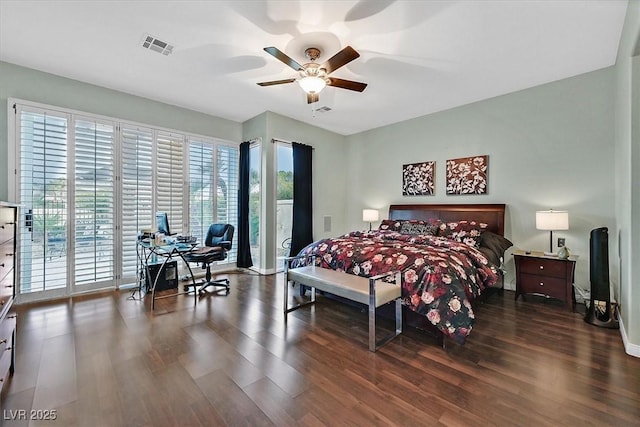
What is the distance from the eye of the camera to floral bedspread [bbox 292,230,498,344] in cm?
233

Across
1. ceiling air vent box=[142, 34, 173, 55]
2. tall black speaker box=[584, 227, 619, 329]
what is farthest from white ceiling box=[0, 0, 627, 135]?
tall black speaker box=[584, 227, 619, 329]

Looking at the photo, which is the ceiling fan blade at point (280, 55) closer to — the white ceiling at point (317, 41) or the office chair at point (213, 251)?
the white ceiling at point (317, 41)

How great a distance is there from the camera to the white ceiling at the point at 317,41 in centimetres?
235

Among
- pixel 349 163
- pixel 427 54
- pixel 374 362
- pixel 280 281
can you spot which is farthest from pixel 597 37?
pixel 280 281

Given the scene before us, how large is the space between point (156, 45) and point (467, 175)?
14.6 feet

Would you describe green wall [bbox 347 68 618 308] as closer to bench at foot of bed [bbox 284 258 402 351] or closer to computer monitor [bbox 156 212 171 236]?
bench at foot of bed [bbox 284 258 402 351]

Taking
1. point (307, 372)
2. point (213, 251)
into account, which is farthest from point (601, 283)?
point (213, 251)

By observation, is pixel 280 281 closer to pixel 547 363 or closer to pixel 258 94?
pixel 258 94

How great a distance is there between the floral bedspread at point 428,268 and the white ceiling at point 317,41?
6.93 ft

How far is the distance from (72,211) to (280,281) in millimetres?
2947

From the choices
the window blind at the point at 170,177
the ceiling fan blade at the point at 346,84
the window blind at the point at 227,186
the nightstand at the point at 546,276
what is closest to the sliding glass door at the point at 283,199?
the window blind at the point at 227,186

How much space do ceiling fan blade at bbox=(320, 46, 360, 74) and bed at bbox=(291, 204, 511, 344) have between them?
6.37ft

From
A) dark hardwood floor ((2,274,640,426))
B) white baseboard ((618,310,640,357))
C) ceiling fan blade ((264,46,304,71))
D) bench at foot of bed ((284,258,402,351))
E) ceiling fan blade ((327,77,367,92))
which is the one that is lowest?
dark hardwood floor ((2,274,640,426))

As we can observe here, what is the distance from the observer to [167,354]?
2246 mm
